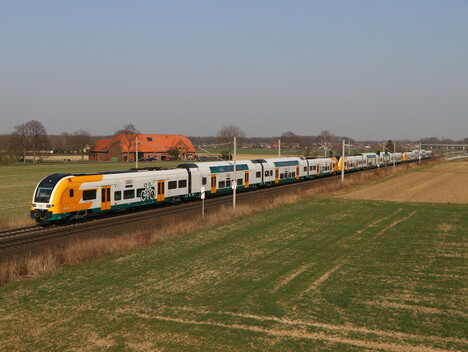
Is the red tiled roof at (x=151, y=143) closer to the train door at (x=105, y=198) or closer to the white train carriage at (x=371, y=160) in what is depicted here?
the white train carriage at (x=371, y=160)

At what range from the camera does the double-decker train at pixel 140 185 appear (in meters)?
28.7

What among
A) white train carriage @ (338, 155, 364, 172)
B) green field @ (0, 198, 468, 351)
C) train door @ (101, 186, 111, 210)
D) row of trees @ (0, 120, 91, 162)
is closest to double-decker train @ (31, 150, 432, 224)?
train door @ (101, 186, 111, 210)

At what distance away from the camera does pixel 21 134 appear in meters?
133

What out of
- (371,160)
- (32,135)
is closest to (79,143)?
(32,135)

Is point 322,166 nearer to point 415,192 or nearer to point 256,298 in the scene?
point 415,192

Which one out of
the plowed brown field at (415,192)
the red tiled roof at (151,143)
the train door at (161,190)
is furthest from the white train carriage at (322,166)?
the red tiled roof at (151,143)

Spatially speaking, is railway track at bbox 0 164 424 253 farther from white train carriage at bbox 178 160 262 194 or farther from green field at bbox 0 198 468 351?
green field at bbox 0 198 468 351

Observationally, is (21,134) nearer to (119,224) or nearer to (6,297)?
(119,224)

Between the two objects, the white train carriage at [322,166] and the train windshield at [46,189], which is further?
the white train carriage at [322,166]

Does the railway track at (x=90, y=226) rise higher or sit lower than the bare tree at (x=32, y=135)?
lower

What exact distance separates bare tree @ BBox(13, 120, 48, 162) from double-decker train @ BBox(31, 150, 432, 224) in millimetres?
90919

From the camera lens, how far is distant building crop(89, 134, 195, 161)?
132 meters

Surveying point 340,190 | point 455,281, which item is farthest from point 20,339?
point 340,190

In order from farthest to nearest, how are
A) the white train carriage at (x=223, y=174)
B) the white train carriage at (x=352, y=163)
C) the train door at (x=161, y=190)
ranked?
the white train carriage at (x=352, y=163) → the white train carriage at (x=223, y=174) → the train door at (x=161, y=190)
